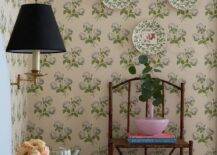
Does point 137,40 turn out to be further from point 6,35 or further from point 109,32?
point 6,35

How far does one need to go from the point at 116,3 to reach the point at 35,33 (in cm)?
166

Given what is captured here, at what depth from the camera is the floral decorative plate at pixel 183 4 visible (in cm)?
319

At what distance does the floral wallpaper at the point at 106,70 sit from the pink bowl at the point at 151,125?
251 millimetres

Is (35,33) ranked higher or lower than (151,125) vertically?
higher

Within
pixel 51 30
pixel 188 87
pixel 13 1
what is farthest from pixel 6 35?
pixel 188 87

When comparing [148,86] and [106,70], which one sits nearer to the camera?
[148,86]

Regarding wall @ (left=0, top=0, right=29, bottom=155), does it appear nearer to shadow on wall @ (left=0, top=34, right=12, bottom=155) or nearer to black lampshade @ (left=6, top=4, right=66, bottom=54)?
shadow on wall @ (left=0, top=34, right=12, bottom=155)

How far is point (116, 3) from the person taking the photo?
3.18 metres

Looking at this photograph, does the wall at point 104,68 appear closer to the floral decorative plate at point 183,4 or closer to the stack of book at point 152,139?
the floral decorative plate at point 183,4

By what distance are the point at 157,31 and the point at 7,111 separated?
166 centimetres

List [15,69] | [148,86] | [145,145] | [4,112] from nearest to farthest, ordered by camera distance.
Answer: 1. [4,112]
2. [15,69]
3. [145,145]
4. [148,86]

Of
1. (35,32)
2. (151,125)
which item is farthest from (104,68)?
(35,32)

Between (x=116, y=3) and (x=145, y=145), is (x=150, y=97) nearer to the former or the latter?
(x=145, y=145)

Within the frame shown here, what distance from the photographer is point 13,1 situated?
2680mm
